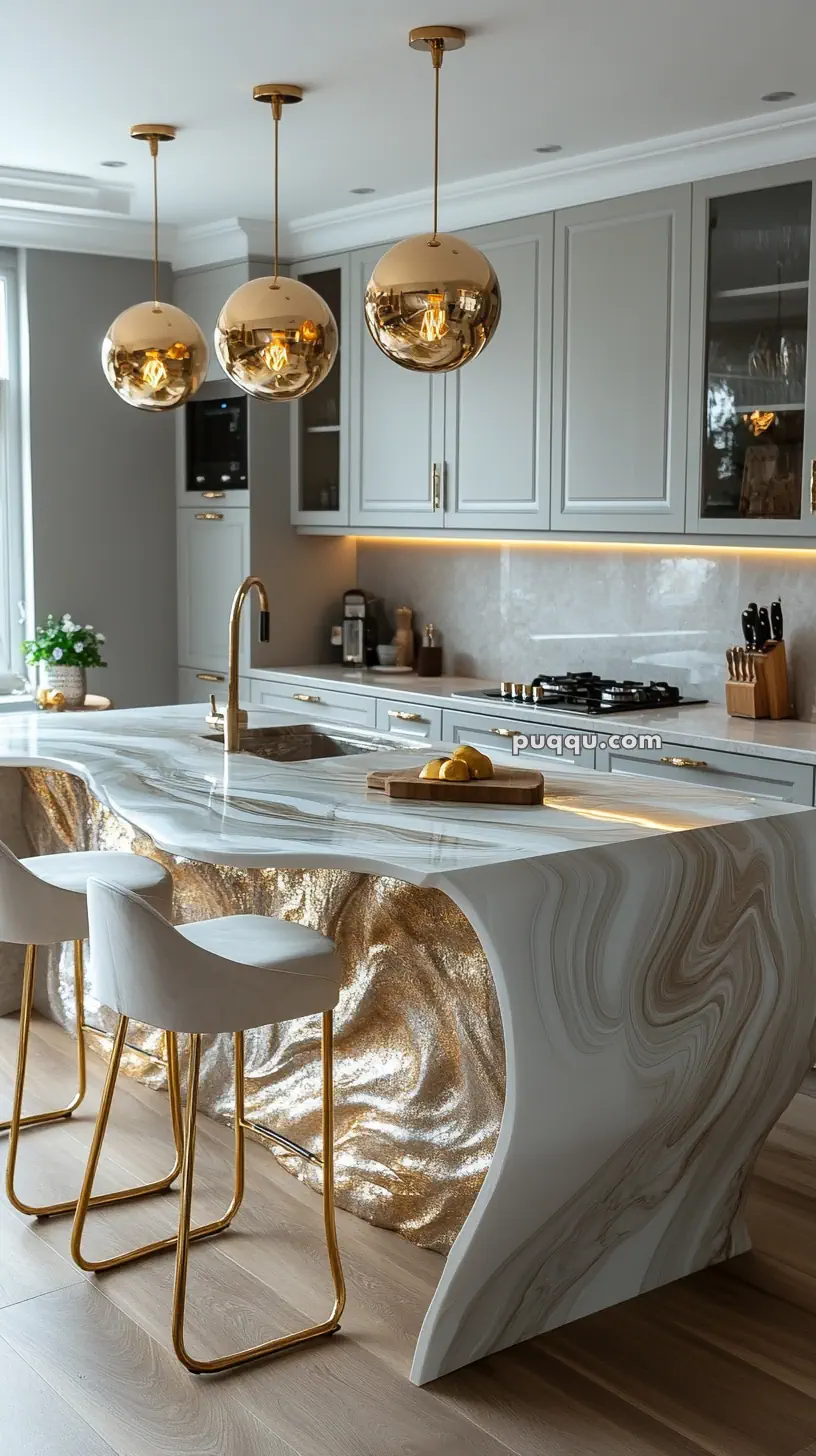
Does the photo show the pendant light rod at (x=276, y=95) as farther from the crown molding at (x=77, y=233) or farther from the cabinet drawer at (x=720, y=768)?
the crown molding at (x=77, y=233)

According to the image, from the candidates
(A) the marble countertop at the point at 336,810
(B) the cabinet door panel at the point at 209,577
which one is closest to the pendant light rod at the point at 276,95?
(A) the marble countertop at the point at 336,810

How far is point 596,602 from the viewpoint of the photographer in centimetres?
520

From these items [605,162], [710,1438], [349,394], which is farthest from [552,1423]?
[349,394]

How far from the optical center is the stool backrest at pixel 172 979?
2318 mm

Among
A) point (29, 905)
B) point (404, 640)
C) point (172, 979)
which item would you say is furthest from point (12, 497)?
point (172, 979)

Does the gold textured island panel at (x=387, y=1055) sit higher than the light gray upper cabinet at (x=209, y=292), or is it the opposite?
the light gray upper cabinet at (x=209, y=292)

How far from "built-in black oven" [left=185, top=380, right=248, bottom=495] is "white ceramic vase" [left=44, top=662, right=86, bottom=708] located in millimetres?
1047

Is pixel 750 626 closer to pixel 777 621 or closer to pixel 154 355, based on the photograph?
pixel 777 621

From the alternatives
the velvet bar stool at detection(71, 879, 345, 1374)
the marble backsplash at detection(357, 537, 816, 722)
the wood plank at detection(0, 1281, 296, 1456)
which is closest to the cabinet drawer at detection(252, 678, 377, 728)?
the marble backsplash at detection(357, 537, 816, 722)

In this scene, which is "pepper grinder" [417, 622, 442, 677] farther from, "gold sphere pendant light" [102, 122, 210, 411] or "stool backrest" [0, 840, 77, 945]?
"stool backrest" [0, 840, 77, 945]

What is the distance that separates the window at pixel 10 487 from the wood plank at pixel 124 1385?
3593mm

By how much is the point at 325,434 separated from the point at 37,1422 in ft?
13.5

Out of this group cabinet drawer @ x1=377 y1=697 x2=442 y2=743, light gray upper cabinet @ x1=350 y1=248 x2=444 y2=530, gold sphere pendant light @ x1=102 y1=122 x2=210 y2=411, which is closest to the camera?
gold sphere pendant light @ x1=102 y1=122 x2=210 y2=411

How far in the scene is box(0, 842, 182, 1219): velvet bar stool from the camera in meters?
2.87
